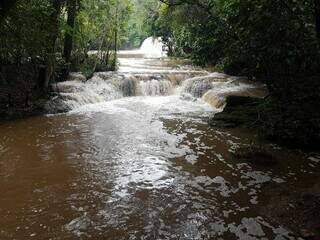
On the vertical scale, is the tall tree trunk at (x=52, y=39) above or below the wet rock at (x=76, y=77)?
above

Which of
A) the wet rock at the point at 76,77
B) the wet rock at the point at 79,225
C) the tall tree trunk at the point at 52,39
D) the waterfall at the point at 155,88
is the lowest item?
the wet rock at the point at 79,225

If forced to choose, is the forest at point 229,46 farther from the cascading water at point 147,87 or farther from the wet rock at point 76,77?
the cascading water at point 147,87

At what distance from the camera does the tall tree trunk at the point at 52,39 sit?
12172 mm

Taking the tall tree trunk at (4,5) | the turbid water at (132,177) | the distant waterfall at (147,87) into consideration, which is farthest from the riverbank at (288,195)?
the distant waterfall at (147,87)

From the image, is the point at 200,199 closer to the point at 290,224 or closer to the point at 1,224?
the point at 290,224

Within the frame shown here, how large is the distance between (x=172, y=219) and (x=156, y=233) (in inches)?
18.2

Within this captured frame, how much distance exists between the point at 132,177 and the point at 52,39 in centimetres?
705

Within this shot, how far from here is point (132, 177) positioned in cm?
723

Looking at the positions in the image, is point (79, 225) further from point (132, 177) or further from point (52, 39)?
point (52, 39)

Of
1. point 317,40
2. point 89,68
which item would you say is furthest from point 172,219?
point 89,68

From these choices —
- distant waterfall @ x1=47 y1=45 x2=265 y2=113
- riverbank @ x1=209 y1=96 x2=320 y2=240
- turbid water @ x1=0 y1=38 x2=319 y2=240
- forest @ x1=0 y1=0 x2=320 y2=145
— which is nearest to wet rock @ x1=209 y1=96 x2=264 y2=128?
turbid water @ x1=0 y1=38 x2=319 y2=240

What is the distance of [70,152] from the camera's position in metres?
8.70

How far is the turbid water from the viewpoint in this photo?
539cm

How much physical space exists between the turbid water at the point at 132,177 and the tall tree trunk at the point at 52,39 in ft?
3.59
